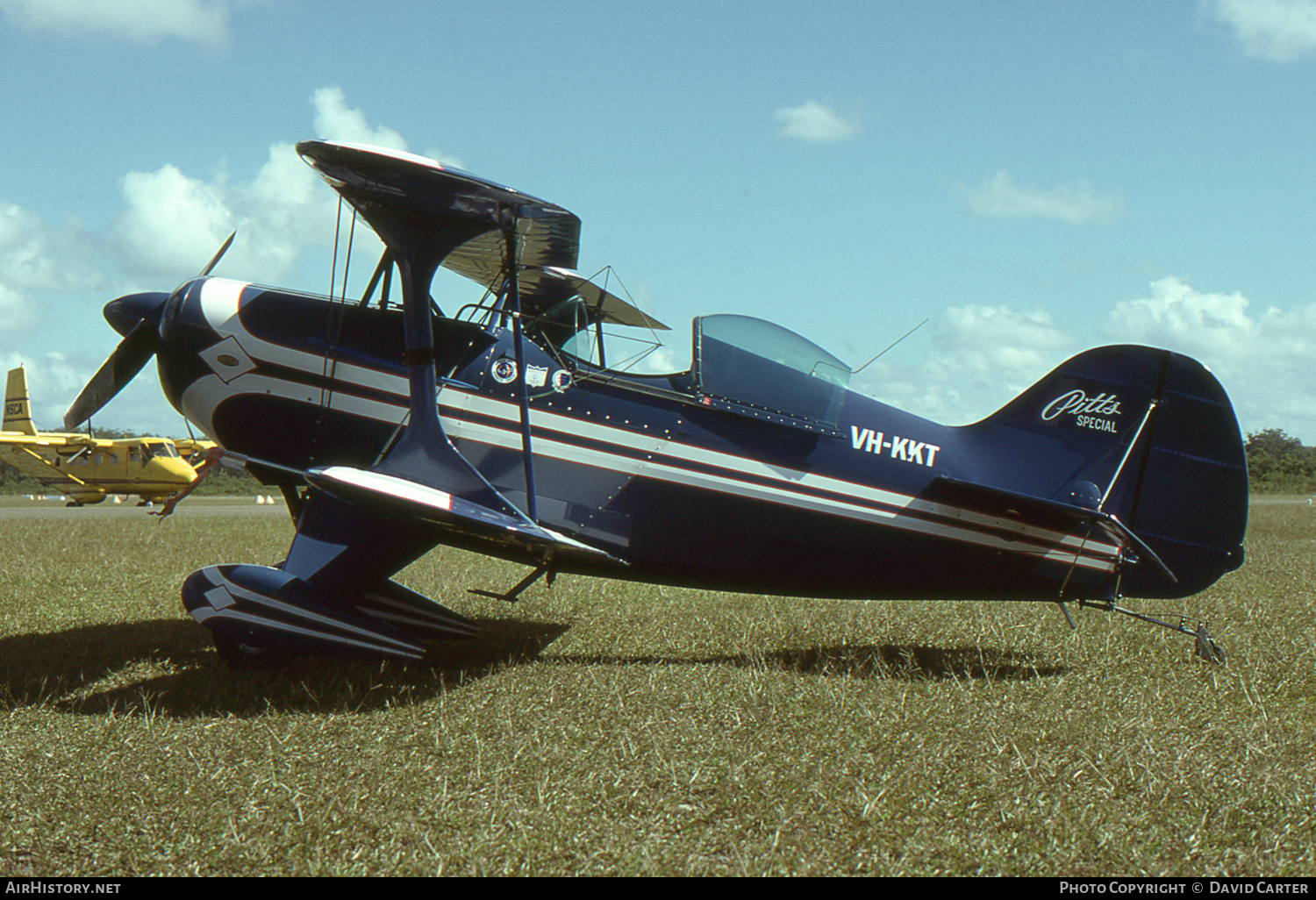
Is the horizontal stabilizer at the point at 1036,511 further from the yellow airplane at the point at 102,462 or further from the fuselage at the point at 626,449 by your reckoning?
the yellow airplane at the point at 102,462

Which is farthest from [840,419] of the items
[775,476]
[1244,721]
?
[1244,721]

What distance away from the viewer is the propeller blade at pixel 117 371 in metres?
5.99

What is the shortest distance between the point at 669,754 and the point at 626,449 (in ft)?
7.19

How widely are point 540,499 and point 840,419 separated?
6.78 ft

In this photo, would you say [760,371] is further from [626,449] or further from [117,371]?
[117,371]

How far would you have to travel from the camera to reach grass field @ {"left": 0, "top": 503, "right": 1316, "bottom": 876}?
3.03 m

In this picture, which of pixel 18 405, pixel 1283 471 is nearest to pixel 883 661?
pixel 18 405

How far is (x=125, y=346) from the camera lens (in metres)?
6.10

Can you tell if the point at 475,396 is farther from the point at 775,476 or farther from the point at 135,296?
the point at 135,296

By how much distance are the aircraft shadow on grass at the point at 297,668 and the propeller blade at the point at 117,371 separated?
1694mm

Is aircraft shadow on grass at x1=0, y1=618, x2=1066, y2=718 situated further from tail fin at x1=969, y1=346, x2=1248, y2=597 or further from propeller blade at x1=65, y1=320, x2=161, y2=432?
propeller blade at x1=65, y1=320, x2=161, y2=432

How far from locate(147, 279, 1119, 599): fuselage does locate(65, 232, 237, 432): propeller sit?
32 cm

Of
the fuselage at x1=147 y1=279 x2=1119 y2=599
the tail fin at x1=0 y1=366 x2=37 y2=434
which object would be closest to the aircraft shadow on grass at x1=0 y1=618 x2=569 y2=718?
the fuselage at x1=147 y1=279 x2=1119 y2=599
